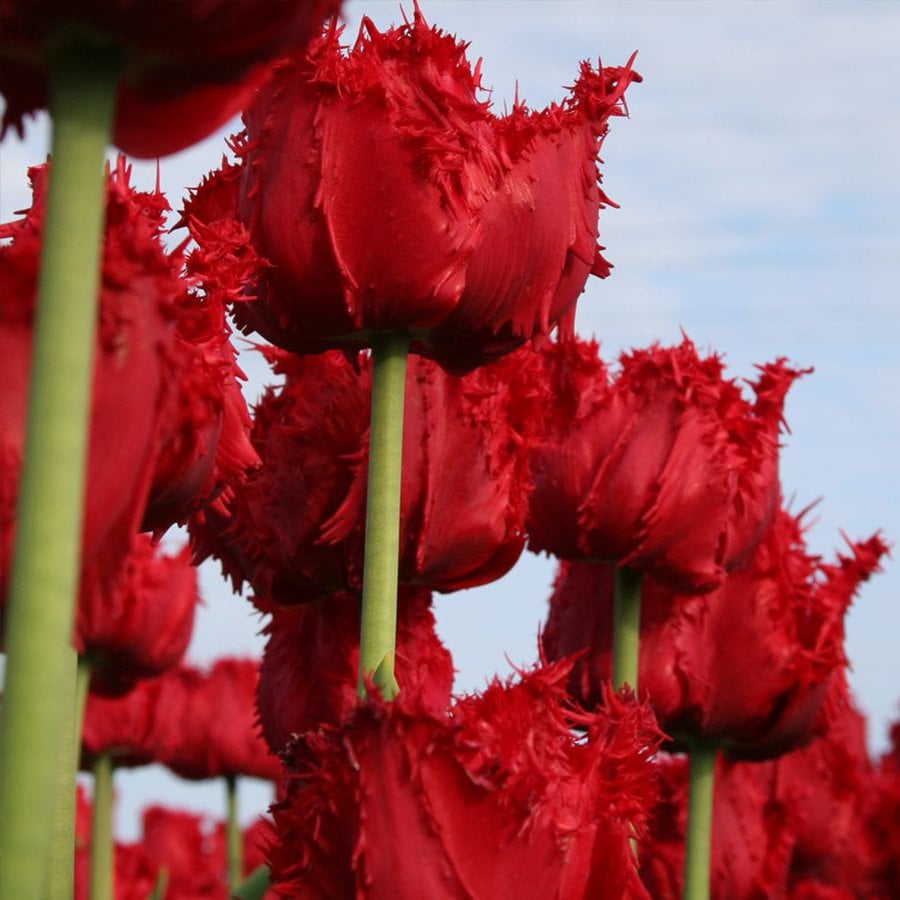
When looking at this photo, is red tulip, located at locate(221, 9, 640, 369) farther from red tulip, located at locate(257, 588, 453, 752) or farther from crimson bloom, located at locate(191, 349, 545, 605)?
red tulip, located at locate(257, 588, 453, 752)

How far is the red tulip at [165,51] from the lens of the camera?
0.70 m

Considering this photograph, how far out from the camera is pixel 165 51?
0.73 meters

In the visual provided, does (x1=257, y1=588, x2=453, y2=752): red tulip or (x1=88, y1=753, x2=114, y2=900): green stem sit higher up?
(x1=257, y1=588, x2=453, y2=752): red tulip

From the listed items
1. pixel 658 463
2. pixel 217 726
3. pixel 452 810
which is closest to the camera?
pixel 452 810

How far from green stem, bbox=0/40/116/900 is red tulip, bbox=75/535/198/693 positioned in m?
1.83

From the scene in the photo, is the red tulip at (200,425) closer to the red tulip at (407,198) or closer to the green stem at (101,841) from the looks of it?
the red tulip at (407,198)

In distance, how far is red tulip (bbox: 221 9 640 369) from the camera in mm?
1285

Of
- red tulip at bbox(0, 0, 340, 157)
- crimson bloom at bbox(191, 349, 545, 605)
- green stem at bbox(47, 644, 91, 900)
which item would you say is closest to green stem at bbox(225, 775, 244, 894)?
crimson bloom at bbox(191, 349, 545, 605)

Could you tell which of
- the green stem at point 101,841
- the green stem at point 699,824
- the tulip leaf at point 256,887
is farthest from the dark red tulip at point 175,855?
the tulip leaf at point 256,887

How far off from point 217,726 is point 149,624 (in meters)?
2.03

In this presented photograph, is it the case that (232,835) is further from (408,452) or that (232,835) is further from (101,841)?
(408,452)

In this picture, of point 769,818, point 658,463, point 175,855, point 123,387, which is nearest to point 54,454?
point 123,387

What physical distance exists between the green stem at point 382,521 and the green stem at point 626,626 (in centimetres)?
80

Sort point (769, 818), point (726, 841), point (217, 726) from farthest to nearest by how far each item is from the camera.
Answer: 1. point (217, 726)
2. point (769, 818)
3. point (726, 841)
